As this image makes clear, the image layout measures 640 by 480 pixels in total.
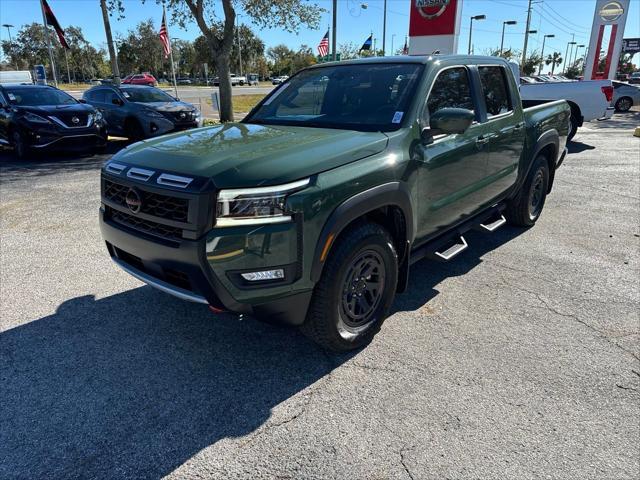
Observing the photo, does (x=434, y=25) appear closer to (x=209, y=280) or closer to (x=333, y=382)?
(x=333, y=382)

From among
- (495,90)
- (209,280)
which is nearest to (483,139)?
(495,90)

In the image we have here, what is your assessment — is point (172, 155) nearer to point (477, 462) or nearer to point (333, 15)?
point (477, 462)

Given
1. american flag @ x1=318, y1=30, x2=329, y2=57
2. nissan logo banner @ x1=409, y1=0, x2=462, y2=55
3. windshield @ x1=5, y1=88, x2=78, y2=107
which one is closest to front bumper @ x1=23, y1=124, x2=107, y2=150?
windshield @ x1=5, y1=88, x2=78, y2=107

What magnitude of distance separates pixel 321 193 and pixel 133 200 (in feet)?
3.83

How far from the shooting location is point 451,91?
3850 mm

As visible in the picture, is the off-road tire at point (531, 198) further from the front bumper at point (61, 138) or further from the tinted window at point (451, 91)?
the front bumper at point (61, 138)

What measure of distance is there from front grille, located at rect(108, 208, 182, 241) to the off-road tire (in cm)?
418

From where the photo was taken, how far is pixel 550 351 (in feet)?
10.6

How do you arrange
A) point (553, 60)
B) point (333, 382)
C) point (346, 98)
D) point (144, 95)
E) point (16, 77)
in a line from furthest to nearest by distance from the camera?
point (553, 60), point (16, 77), point (144, 95), point (346, 98), point (333, 382)

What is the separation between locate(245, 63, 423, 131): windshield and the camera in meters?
3.45

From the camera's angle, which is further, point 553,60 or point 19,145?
point 553,60

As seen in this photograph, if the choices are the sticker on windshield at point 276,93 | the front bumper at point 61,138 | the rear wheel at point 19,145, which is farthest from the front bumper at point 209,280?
the rear wheel at point 19,145

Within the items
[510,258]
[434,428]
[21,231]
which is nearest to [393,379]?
[434,428]

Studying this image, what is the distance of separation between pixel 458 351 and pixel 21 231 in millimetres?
5276
